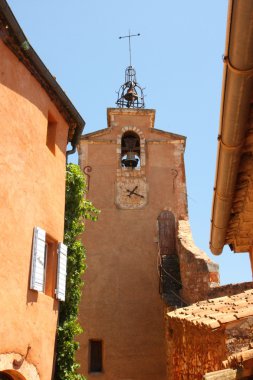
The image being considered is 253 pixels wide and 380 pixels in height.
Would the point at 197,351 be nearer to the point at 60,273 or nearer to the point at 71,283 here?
the point at 60,273

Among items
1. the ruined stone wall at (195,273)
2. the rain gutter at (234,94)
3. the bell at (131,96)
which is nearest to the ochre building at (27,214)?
the rain gutter at (234,94)

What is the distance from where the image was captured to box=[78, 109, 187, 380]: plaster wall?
1395 centimetres

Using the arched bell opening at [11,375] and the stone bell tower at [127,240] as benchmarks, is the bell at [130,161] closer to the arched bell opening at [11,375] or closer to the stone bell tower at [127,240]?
the stone bell tower at [127,240]

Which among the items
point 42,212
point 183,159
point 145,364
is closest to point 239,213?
point 42,212

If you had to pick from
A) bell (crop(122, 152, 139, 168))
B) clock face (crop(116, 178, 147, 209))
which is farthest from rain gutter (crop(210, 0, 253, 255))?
bell (crop(122, 152, 139, 168))

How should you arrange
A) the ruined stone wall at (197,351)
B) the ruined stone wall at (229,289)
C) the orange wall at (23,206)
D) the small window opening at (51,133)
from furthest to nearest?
the ruined stone wall at (229,289) → the small window opening at (51,133) → the ruined stone wall at (197,351) → the orange wall at (23,206)

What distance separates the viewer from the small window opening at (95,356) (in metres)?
13.9

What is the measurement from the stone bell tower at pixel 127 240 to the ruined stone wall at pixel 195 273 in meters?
1.40

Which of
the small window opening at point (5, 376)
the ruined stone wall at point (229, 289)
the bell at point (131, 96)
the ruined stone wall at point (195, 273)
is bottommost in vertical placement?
the small window opening at point (5, 376)

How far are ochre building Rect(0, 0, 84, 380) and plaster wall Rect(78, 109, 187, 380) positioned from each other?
7.81m

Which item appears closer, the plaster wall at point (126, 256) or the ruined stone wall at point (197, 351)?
the ruined stone wall at point (197, 351)

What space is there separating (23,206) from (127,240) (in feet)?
32.6

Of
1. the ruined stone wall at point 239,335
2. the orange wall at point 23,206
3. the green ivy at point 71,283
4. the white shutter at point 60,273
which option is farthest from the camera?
the green ivy at point 71,283

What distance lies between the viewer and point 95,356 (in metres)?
14.0
